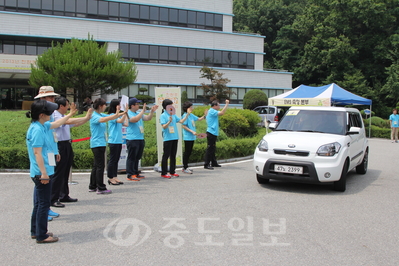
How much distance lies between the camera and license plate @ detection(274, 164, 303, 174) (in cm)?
727

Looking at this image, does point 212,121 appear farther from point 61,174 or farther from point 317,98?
point 317,98

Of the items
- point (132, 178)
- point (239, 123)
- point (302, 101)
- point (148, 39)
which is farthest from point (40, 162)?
point (148, 39)

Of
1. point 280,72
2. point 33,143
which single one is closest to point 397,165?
point 33,143

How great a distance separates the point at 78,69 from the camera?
22.8 meters

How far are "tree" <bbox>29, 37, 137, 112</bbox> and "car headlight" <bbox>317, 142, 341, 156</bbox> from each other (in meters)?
18.5

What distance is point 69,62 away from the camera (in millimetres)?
22750

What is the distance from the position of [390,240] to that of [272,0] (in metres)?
60.6

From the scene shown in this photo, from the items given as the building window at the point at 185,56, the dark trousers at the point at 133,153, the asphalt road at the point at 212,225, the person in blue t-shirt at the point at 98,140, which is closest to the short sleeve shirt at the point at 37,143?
the asphalt road at the point at 212,225

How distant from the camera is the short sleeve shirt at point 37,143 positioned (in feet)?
14.8

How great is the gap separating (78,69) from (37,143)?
19460 mm

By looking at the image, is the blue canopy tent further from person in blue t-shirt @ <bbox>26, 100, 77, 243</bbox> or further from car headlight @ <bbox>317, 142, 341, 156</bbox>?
person in blue t-shirt @ <bbox>26, 100, 77, 243</bbox>

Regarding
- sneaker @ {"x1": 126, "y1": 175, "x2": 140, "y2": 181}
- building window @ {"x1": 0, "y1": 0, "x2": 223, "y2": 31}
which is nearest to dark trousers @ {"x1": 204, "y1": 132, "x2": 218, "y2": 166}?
sneaker @ {"x1": 126, "y1": 175, "x2": 140, "y2": 181}

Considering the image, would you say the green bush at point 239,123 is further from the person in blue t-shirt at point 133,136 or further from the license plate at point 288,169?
the license plate at point 288,169

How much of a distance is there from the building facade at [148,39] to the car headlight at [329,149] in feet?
92.7
